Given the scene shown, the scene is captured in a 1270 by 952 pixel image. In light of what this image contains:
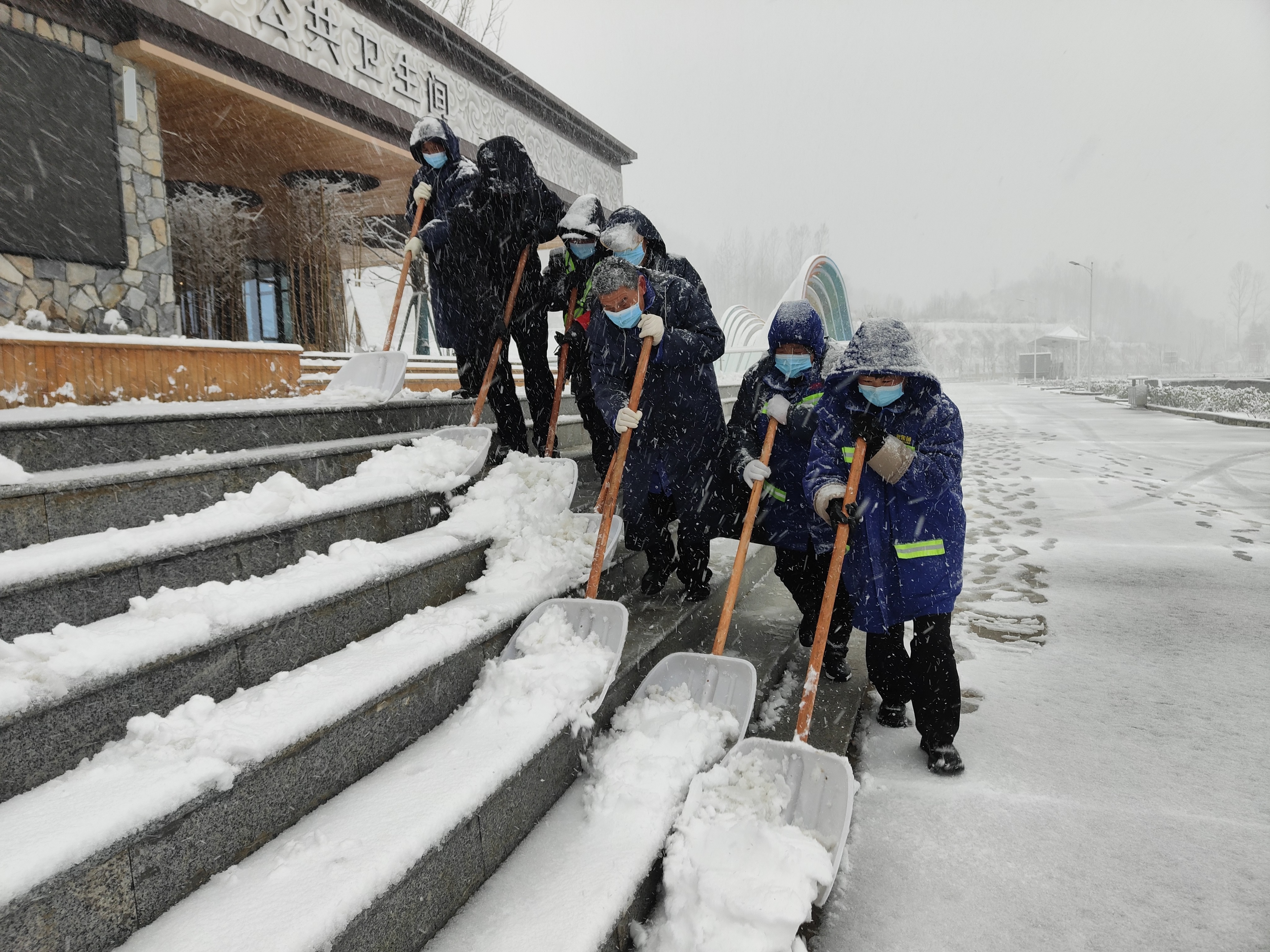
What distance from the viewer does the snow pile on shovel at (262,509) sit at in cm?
183

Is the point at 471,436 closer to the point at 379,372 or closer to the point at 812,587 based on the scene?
the point at 379,372

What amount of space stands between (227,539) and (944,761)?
8.58ft

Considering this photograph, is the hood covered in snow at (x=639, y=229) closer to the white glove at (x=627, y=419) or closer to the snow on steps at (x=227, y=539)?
the white glove at (x=627, y=419)

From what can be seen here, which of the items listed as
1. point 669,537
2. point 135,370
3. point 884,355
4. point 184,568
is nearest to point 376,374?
point 135,370

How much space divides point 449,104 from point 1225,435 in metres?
14.4

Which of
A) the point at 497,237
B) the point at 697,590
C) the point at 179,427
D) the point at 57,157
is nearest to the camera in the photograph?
the point at 179,427

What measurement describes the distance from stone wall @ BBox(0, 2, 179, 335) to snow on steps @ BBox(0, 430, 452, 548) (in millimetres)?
3498

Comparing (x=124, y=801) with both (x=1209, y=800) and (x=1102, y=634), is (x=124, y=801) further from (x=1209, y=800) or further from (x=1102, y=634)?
(x=1102, y=634)

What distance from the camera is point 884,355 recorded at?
8.04 feet

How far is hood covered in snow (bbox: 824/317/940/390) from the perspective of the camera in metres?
2.43

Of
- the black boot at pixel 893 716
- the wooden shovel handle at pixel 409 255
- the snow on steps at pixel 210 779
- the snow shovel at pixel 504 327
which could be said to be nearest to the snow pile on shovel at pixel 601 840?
the snow on steps at pixel 210 779

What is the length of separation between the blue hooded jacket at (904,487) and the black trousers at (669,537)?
2.94 ft

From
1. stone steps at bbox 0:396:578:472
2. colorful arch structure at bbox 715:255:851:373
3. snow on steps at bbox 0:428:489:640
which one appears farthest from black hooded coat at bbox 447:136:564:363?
colorful arch structure at bbox 715:255:851:373

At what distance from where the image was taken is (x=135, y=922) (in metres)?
1.37
